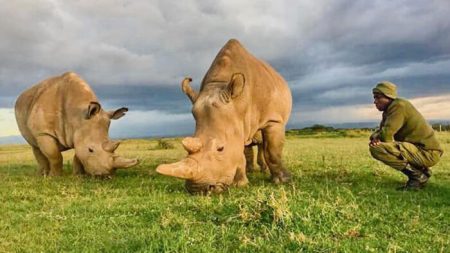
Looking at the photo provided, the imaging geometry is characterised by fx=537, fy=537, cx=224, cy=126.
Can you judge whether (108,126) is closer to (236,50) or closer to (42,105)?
(42,105)

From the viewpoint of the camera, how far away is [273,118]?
10016mm

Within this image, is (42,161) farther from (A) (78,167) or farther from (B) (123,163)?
(B) (123,163)

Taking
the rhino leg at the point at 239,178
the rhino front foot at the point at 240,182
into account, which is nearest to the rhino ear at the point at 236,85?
the rhino leg at the point at 239,178

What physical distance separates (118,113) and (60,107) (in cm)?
140

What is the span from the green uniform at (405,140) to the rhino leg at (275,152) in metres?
2.00

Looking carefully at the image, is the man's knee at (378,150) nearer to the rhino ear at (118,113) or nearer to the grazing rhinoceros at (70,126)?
the grazing rhinoceros at (70,126)

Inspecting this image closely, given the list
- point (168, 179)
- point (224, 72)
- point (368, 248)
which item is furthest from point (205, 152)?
point (368, 248)

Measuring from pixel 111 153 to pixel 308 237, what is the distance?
7.40 m

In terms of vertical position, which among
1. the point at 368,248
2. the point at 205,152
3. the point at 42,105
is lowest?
the point at 368,248

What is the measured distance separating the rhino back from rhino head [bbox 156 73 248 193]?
4.43 m

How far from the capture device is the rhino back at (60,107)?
40.5ft

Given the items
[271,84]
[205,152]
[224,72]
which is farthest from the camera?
[271,84]

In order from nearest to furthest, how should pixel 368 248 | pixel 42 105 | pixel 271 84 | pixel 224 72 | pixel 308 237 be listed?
pixel 368 248 < pixel 308 237 < pixel 224 72 < pixel 271 84 < pixel 42 105

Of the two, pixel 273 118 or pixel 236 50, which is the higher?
pixel 236 50
